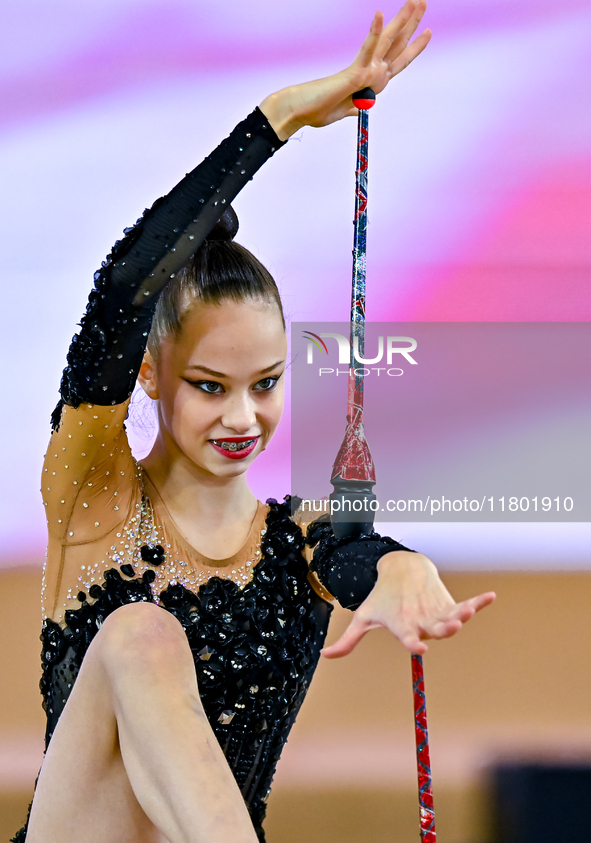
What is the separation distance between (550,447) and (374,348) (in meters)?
0.62

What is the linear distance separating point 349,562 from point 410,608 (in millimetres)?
219

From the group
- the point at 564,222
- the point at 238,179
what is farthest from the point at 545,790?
the point at 238,179

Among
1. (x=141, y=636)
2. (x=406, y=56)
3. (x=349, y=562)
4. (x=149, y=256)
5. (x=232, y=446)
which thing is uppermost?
(x=406, y=56)

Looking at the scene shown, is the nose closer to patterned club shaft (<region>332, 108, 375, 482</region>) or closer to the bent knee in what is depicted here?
patterned club shaft (<region>332, 108, 375, 482</region>)

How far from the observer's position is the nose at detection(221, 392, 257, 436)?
3.60 ft

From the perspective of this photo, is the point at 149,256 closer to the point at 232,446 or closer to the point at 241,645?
the point at 232,446

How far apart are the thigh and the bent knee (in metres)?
0.02

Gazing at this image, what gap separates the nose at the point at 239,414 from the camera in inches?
43.2

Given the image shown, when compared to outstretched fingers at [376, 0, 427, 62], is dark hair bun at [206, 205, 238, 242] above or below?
below

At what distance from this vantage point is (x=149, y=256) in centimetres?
97

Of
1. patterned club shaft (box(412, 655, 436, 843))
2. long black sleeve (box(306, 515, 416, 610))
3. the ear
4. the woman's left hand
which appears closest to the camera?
the woman's left hand

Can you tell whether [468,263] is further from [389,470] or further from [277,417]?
[277,417]

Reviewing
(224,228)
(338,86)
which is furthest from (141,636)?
(338,86)

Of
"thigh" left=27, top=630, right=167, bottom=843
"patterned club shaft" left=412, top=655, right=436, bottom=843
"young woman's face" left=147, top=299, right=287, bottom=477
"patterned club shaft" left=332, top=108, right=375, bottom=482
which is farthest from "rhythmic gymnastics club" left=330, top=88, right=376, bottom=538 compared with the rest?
"thigh" left=27, top=630, right=167, bottom=843
